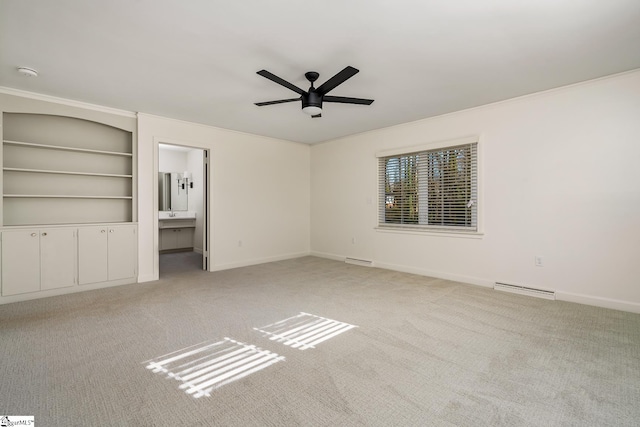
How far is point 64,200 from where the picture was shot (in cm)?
420

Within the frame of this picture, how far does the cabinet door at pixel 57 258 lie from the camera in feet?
12.2

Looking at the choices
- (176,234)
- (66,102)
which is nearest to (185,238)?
(176,234)

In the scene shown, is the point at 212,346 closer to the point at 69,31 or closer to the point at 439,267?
the point at 69,31

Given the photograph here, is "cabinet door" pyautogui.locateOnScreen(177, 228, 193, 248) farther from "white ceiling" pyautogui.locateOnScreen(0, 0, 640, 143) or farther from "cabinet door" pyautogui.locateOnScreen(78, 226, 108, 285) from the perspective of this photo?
"white ceiling" pyautogui.locateOnScreen(0, 0, 640, 143)

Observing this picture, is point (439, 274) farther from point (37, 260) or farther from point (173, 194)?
point (173, 194)

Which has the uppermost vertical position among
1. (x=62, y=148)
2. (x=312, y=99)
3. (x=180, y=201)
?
(x=312, y=99)

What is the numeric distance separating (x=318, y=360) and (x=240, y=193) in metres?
4.07

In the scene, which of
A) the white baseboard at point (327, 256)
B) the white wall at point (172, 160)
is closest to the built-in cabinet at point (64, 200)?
the white wall at point (172, 160)

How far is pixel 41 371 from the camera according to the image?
2.05 m
